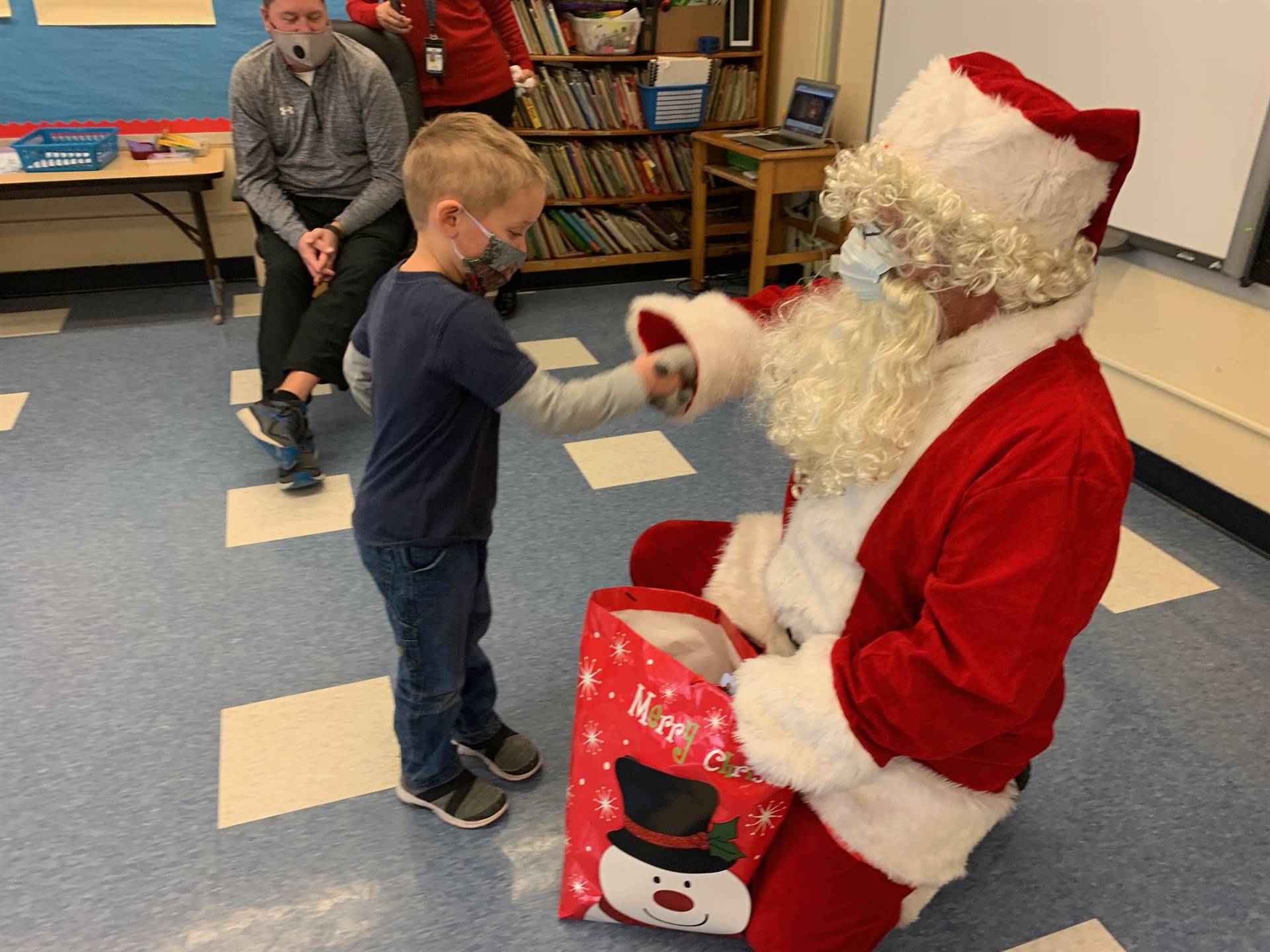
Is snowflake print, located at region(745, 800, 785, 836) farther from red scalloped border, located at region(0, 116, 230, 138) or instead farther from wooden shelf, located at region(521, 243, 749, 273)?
red scalloped border, located at region(0, 116, 230, 138)

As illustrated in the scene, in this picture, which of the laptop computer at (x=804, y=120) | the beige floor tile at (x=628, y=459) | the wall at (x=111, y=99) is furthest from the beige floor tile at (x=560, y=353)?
the wall at (x=111, y=99)

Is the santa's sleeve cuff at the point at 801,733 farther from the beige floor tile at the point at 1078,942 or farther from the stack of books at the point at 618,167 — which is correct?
the stack of books at the point at 618,167

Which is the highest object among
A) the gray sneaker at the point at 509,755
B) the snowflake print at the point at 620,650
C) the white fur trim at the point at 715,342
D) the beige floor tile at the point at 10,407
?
the white fur trim at the point at 715,342

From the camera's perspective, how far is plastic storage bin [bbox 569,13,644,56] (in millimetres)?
3414

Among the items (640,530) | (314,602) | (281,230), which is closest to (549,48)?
(281,230)

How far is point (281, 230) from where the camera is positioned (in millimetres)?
2580

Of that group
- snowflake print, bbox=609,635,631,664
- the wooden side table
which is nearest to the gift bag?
snowflake print, bbox=609,635,631,664

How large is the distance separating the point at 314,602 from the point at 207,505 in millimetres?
564

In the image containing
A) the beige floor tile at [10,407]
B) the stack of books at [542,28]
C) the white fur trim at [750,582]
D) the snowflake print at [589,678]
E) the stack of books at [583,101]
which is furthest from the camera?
the stack of books at [583,101]

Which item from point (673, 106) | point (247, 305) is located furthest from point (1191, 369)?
point (247, 305)

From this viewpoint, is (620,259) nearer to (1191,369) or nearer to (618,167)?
(618,167)

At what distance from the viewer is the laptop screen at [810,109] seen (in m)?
3.29

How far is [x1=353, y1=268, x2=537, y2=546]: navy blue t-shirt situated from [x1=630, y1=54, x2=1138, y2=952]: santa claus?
0.29 m

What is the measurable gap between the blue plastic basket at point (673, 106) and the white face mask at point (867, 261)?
2767mm
